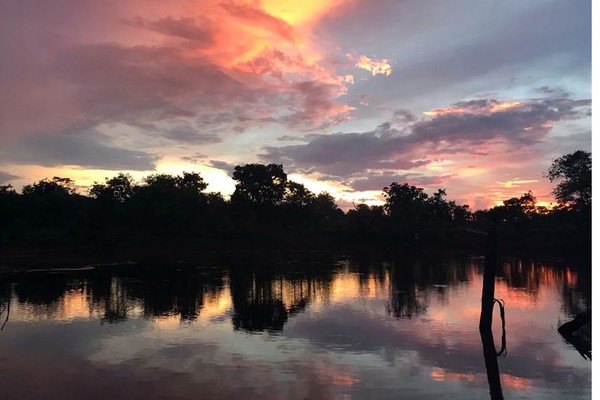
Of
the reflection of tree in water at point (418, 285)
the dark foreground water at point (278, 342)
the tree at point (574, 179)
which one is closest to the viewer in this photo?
the dark foreground water at point (278, 342)

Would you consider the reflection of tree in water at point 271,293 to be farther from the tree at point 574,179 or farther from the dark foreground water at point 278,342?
the tree at point 574,179

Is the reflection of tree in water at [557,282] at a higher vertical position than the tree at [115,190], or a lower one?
lower

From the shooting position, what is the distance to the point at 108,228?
206 ft

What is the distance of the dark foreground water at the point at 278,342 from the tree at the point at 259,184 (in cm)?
5132

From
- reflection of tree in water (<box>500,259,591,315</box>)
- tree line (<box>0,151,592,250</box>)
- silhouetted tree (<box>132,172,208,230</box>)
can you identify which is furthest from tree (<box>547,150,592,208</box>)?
silhouetted tree (<box>132,172,208,230</box>)

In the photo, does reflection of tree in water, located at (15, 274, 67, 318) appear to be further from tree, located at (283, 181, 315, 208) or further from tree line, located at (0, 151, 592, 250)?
tree, located at (283, 181, 315, 208)

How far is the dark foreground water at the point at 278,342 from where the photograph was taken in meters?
10.3

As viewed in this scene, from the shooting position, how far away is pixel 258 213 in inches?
3071

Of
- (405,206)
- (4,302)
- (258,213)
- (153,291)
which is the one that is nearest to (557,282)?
(153,291)

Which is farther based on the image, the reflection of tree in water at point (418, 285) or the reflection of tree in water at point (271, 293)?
the reflection of tree in water at point (418, 285)

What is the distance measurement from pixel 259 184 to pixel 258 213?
4.73 metres

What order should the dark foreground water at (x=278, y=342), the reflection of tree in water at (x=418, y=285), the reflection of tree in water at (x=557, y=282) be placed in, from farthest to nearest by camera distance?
1. the reflection of tree in water at (x=557, y=282)
2. the reflection of tree in water at (x=418, y=285)
3. the dark foreground water at (x=278, y=342)

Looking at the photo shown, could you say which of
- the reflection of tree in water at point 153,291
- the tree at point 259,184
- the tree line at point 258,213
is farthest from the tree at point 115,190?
the reflection of tree in water at point 153,291

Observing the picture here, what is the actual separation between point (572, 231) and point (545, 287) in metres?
42.4
